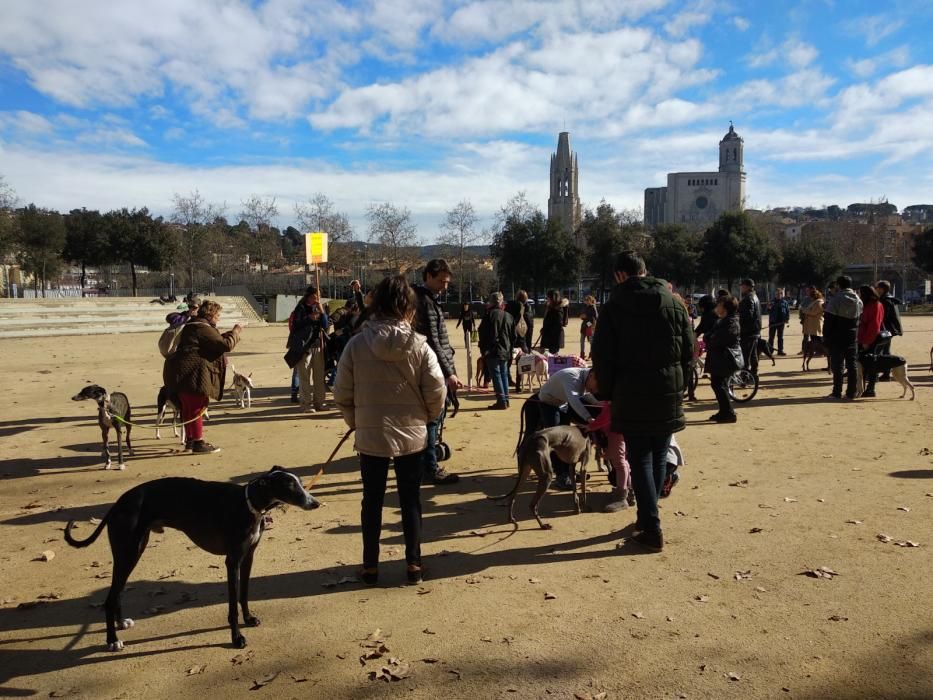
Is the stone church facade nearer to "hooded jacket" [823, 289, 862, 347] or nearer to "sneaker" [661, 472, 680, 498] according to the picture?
"hooded jacket" [823, 289, 862, 347]

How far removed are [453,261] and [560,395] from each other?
49362 millimetres

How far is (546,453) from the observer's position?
533cm

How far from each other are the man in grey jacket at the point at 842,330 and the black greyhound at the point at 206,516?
9.86 metres

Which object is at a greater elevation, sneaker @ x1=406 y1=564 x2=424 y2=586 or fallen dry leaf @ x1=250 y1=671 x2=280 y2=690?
sneaker @ x1=406 y1=564 x2=424 y2=586

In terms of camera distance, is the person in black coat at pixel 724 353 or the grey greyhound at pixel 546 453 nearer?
the grey greyhound at pixel 546 453

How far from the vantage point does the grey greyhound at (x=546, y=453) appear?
17.4ft

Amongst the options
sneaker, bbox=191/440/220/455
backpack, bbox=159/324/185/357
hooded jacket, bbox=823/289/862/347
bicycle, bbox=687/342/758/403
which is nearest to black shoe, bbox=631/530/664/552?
sneaker, bbox=191/440/220/455

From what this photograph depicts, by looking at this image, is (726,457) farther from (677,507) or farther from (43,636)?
(43,636)

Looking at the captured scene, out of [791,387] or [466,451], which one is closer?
[466,451]

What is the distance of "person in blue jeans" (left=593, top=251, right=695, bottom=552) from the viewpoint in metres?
4.58

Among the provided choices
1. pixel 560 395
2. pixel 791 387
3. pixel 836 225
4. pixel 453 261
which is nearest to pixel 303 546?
pixel 560 395

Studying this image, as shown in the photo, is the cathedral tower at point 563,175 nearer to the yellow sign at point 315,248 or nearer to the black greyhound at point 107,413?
the yellow sign at point 315,248

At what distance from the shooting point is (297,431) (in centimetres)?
917

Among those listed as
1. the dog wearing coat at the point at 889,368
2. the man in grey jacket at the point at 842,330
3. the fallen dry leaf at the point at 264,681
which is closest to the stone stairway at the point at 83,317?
the man in grey jacket at the point at 842,330
